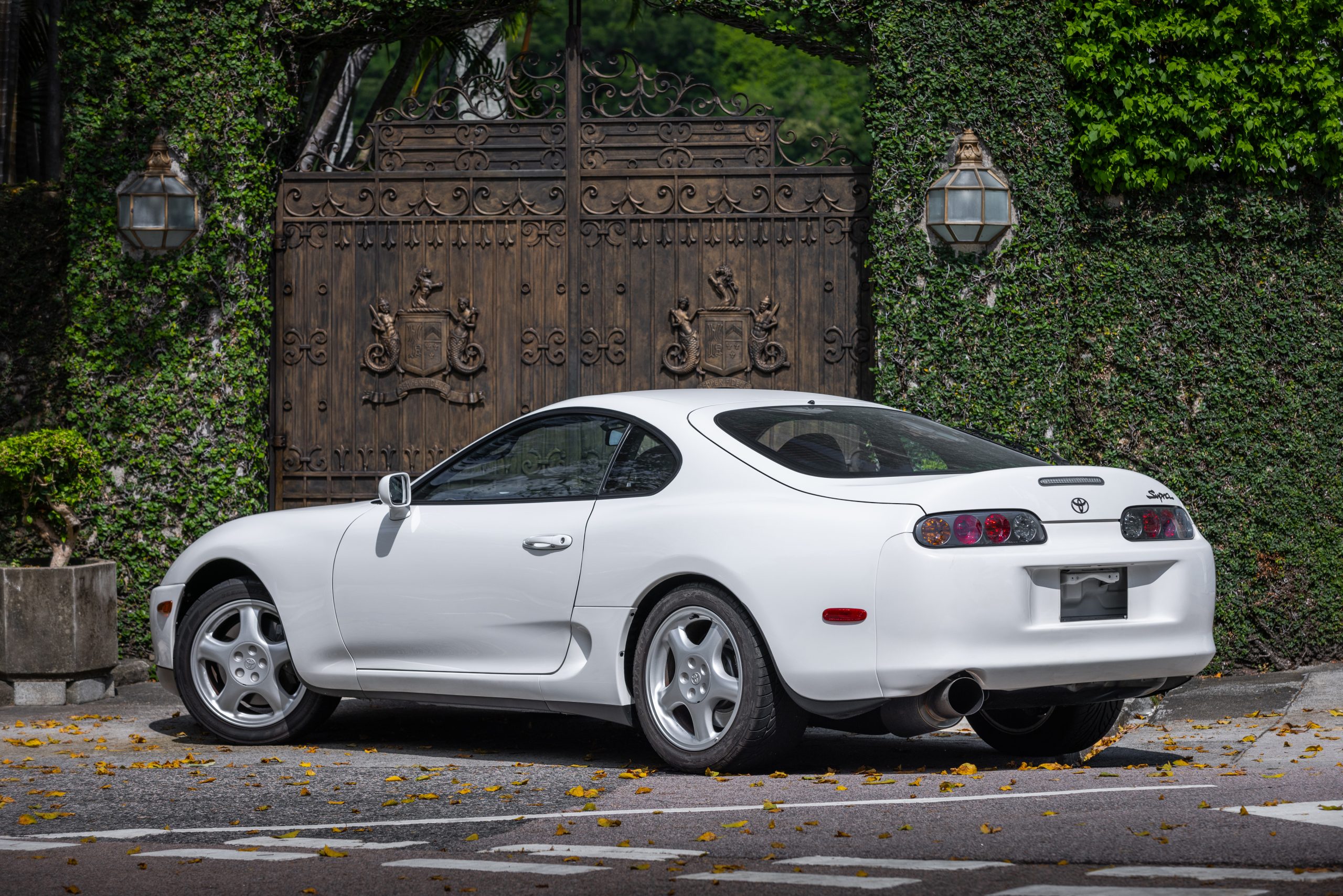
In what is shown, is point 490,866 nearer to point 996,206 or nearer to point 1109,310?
point 996,206

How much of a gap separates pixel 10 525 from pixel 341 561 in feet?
14.2

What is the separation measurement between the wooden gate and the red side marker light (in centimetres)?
491

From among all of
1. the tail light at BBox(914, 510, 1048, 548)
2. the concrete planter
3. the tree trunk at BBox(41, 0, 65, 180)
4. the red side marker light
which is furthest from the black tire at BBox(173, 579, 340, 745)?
the tree trunk at BBox(41, 0, 65, 180)

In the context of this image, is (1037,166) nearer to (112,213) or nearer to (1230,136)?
(1230,136)

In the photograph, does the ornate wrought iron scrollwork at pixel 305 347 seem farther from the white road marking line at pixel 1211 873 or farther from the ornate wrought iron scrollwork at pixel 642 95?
the white road marking line at pixel 1211 873

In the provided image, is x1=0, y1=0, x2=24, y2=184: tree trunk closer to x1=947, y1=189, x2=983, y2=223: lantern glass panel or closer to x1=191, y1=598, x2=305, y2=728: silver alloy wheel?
x1=191, y1=598, x2=305, y2=728: silver alloy wheel

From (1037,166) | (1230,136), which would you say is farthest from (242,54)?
→ (1230,136)

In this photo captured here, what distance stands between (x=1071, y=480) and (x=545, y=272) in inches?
215

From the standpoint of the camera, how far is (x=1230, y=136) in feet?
33.1

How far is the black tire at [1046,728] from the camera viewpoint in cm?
685

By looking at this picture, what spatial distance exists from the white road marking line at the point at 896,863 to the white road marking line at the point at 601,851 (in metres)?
0.31

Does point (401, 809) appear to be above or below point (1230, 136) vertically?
below

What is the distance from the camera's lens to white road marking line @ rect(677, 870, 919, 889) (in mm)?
4211

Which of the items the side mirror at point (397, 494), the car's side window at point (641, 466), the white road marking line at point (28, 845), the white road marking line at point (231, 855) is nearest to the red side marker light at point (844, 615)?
the car's side window at point (641, 466)
